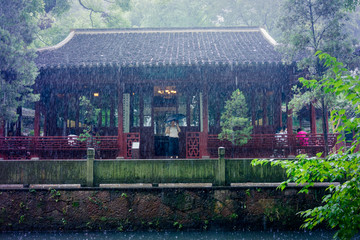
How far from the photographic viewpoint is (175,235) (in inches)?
236

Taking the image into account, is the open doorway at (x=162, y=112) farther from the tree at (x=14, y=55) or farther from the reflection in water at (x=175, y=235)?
the reflection in water at (x=175, y=235)

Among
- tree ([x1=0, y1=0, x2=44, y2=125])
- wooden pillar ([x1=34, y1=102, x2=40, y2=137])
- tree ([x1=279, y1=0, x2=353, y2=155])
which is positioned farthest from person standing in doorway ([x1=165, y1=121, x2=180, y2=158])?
wooden pillar ([x1=34, y1=102, x2=40, y2=137])

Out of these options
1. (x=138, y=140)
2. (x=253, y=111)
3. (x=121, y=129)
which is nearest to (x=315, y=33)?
(x=253, y=111)

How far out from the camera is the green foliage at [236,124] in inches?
403

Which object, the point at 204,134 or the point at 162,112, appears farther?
the point at 162,112

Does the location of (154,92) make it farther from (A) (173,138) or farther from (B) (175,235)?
(B) (175,235)

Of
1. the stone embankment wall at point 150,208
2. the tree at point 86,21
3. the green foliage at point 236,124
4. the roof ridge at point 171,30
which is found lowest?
the stone embankment wall at point 150,208

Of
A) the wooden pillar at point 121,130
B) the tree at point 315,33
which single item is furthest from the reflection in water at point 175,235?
the wooden pillar at point 121,130

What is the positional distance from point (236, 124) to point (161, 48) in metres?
4.49

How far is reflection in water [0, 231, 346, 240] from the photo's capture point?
19.2 ft

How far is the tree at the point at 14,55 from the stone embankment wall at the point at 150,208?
12.9ft

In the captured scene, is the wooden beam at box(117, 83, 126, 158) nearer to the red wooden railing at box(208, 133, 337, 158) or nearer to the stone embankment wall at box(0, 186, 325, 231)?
the red wooden railing at box(208, 133, 337, 158)

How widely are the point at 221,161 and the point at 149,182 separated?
161cm

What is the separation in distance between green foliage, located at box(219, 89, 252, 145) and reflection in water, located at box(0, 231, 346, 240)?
173 inches
